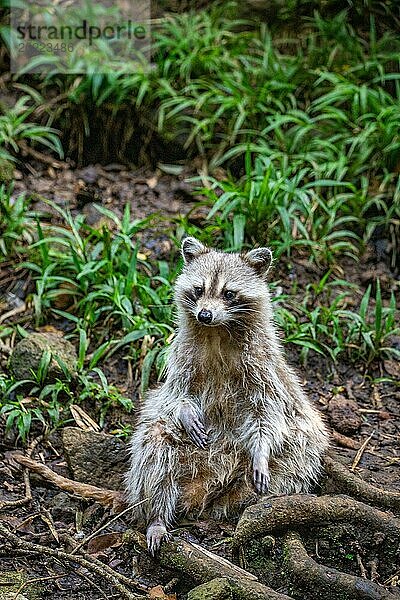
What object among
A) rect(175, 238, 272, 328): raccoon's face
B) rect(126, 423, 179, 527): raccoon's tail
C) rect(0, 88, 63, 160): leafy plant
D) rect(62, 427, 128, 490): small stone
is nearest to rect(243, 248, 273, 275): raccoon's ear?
rect(175, 238, 272, 328): raccoon's face

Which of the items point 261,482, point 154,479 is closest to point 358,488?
point 261,482

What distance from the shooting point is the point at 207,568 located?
4.18 meters

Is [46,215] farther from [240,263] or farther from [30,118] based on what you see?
[240,263]

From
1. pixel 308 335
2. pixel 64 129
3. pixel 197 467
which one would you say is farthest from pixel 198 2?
pixel 197 467

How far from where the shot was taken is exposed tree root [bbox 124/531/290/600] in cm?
393

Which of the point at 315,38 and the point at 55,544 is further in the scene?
the point at 315,38

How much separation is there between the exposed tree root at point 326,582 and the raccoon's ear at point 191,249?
1913mm

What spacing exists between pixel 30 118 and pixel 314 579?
6.28 m

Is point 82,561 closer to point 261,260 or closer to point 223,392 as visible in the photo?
point 223,392

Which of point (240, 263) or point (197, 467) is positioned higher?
point (240, 263)

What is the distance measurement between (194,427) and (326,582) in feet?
3.81

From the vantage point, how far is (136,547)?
461 cm

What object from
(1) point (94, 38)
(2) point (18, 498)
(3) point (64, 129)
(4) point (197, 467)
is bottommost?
(2) point (18, 498)

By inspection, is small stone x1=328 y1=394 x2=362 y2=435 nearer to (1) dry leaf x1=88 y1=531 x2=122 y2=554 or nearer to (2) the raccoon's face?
(2) the raccoon's face
